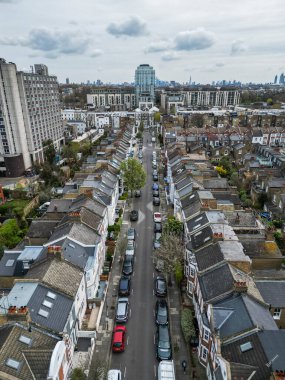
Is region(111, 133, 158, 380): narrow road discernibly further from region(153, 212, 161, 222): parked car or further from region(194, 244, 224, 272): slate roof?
region(194, 244, 224, 272): slate roof

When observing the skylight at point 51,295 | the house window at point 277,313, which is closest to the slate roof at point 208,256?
the house window at point 277,313

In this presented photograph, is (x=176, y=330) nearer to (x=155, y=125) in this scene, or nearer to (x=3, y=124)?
(x=3, y=124)

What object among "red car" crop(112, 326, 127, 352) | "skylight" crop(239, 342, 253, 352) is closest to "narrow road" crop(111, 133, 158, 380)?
"red car" crop(112, 326, 127, 352)

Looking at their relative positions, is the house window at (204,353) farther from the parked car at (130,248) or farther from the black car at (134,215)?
the black car at (134,215)

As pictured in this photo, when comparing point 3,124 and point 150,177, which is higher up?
point 3,124

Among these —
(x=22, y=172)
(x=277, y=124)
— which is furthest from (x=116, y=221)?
(x=277, y=124)

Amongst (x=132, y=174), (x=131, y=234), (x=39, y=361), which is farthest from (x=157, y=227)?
(x=39, y=361)

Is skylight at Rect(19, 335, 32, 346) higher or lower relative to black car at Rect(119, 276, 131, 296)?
higher
